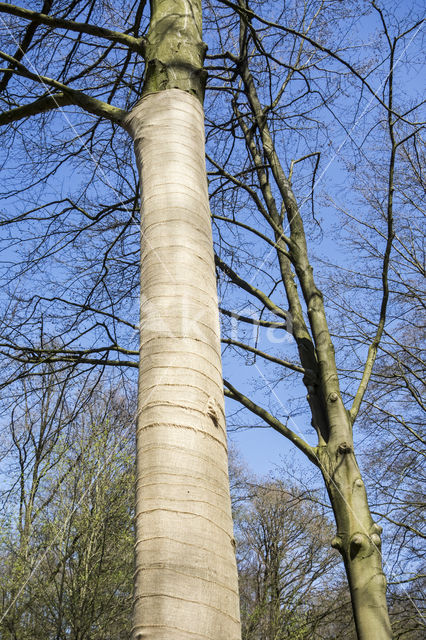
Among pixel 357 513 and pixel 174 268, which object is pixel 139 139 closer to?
pixel 174 268

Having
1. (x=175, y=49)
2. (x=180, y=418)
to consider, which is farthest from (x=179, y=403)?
(x=175, y=49)

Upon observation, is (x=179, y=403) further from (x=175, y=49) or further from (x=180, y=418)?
(x=175, y=49)

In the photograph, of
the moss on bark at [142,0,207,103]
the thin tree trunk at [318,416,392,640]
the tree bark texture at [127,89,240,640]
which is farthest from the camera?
the thin tree trunk at [318,416,392,640]

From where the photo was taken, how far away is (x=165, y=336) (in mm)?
1335

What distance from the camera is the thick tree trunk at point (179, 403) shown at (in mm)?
996

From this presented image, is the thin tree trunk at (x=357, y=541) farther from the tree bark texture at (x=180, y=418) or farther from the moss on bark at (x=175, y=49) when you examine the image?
the moss on bark at (x=175, y=49)

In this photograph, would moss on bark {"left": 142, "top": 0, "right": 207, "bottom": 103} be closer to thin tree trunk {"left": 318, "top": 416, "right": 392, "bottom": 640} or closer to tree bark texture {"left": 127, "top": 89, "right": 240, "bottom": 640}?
tree bark texture {"left": 127, "top": 89, "right": 240, "bottom": 640}

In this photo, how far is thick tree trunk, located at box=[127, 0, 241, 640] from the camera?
100cm

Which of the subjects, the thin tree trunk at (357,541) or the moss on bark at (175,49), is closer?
the moss on bark at (175,49)

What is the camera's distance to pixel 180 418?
120 cm

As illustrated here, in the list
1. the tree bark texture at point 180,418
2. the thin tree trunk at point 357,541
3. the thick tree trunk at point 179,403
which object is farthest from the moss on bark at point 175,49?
the thin tree trunk at point 357,541

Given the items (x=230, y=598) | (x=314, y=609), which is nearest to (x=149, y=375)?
(x=230, y=598)

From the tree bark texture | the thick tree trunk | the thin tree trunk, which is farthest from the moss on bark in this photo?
the thin tree trunk

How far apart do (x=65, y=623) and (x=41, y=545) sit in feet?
3.54
